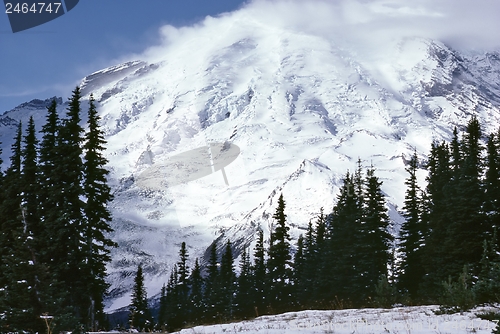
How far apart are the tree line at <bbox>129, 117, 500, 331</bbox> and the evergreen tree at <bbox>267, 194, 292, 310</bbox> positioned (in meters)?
0.12

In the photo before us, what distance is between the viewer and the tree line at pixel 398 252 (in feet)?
115

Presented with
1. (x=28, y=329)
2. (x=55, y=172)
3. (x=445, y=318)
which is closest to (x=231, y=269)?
(x=55, y=172)

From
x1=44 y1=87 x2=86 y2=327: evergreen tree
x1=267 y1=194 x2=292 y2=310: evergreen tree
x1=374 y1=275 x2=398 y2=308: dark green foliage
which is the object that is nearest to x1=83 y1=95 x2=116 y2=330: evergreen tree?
x1=44 y1=87 x2=86 y2=327: evergreen tree

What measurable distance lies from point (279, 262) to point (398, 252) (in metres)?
13.3

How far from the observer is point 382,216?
47125 millimetres

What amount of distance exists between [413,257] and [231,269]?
3303 centimetres

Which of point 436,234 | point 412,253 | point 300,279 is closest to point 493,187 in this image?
point 436,234

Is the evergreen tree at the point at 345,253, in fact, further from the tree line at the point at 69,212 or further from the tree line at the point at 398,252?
the tree line at the point at 69,212

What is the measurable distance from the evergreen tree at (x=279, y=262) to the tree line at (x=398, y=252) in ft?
0.38

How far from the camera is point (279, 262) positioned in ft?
190

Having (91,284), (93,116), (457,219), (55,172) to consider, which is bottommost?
(91,284)

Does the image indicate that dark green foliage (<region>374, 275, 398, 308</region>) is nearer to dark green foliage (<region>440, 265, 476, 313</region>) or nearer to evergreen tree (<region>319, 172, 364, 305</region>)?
dark green foliage (<region>440, 265, 476, 313</region>)

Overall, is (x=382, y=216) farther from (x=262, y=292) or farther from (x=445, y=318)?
(x=445, y=318)

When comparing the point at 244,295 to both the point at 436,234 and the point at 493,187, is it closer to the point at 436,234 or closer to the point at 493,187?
the point at 436,234
